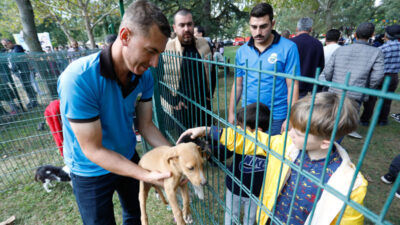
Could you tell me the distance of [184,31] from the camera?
3.18 m

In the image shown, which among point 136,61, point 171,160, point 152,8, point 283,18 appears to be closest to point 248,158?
point 171,160

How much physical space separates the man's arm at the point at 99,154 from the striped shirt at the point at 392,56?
19.8 ft

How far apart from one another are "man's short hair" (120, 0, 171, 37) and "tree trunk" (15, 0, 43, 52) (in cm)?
692

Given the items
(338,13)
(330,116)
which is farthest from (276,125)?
(338,13)

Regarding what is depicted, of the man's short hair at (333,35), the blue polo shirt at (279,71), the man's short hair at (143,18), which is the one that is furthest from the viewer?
the man's short hair at (333,35)

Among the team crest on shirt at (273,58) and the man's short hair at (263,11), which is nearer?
the team crest on shirt at (273,58)

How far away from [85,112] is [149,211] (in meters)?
2.30

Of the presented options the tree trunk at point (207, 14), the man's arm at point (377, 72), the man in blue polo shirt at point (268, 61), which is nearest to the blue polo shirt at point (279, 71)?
the man in blue polo shirt at point (268, 61)

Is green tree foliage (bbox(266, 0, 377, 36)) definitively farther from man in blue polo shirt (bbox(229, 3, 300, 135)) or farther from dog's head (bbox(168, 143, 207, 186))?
dog's head (bbox(168, 143, 207, 186))

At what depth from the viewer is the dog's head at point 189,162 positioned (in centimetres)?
128

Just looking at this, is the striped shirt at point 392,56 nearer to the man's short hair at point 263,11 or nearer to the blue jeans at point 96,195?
the man's short hair at point 263,11

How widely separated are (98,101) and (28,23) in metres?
6.93

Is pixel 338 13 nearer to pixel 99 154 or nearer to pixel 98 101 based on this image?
pixel 98 101

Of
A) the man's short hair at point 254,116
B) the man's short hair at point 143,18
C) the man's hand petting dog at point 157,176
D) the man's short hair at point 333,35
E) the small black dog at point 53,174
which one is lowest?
the small black dog at point 53,174
